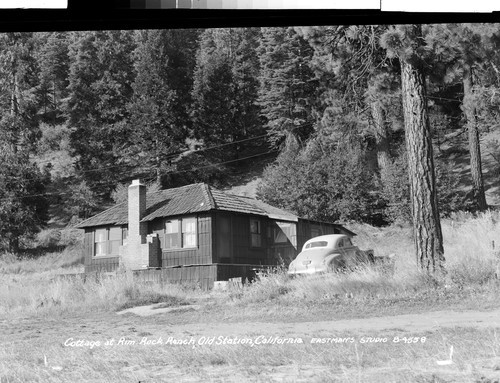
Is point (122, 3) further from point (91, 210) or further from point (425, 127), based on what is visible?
point (425, 127)

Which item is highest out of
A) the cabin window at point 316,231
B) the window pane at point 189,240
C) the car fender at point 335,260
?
the cabin window at point 316,231

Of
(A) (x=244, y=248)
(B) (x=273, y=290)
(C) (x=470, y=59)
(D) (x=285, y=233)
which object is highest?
(C) (x=470, y=59)

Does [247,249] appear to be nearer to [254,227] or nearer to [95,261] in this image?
[254,227]

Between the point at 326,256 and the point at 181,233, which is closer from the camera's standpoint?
the point at 326,256

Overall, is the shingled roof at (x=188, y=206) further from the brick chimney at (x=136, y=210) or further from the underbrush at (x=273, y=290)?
the underbrush at (x=273, y=290)

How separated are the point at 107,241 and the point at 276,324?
5.07 feet

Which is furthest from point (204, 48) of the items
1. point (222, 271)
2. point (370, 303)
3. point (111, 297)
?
point (370, 303)

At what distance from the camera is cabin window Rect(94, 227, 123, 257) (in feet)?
16.8

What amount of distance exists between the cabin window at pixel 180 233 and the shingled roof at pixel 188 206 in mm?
77

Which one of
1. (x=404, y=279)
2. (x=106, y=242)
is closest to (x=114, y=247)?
(x=106, y=242)

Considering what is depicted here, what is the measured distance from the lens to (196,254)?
513 cm

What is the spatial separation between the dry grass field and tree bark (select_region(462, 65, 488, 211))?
0.20 meters

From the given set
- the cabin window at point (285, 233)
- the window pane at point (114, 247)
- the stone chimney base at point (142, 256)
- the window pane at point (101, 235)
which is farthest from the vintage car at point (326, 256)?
the window pane at point (101, 235)

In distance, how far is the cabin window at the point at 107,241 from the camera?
5.11 m
